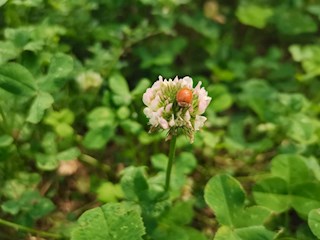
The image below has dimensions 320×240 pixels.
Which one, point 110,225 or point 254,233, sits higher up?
point 110,225

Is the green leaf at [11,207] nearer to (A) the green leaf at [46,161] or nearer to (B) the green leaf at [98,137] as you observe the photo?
(A) the green leaf at [46,161]

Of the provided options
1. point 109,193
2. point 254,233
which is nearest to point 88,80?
point 109,193

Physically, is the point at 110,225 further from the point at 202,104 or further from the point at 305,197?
the point at 305,197

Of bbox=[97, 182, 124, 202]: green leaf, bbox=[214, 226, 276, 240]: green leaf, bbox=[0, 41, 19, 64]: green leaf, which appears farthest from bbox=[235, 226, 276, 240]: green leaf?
bbox=[0, 41, 19, 64]: green leaf

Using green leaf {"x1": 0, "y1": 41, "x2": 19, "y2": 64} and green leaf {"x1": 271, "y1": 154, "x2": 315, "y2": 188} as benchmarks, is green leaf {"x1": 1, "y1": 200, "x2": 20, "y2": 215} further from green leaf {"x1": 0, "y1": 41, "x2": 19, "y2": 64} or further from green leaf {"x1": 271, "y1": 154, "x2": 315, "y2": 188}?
green leaf {"x1": 271, "y1": 154, "x2": 315, "y2": 188}

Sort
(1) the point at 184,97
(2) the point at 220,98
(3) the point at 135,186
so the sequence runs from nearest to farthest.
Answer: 1. (1) the point at 184,97
2. (3) the point at 135,186
3. (2) the point at 220,98

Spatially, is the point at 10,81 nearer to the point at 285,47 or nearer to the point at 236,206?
the point at 236,206
